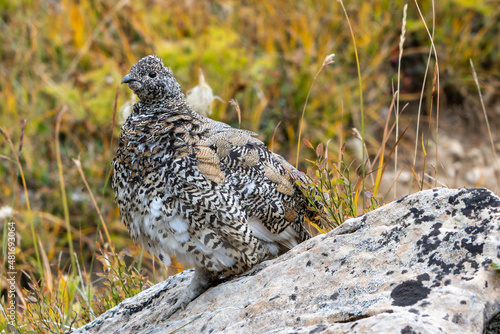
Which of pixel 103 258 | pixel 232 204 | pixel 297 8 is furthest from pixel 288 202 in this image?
pixel 297 8

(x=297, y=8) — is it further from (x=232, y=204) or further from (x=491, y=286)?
(x=491, y=286)

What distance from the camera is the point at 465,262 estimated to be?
2.20 metres

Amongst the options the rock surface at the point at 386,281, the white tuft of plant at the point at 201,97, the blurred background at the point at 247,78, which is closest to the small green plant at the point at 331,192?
the rock surface at the point at 386,281

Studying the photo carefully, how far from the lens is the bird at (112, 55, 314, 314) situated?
2.95m

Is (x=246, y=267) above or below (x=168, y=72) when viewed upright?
below

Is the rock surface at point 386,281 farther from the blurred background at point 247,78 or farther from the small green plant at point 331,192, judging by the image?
the blurred background at point 247,78

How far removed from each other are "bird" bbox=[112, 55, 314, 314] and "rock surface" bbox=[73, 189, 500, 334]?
20 centimetres

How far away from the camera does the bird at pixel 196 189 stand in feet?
9.67

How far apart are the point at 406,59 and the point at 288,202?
5076mm

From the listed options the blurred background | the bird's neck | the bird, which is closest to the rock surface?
the bird

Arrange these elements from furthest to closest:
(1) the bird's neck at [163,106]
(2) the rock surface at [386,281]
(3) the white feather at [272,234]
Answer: (1) the bird's neck at [163,106]
(3) the white feather at [272,234]
(2) the rock surface at [386,281]

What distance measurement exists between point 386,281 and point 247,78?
16.4 ft

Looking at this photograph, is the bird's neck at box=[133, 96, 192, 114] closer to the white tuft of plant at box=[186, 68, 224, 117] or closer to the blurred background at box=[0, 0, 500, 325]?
the white tuft of plant at box=[186, 68, 224, 117]

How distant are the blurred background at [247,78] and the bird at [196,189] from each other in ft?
10.4
